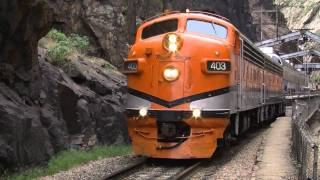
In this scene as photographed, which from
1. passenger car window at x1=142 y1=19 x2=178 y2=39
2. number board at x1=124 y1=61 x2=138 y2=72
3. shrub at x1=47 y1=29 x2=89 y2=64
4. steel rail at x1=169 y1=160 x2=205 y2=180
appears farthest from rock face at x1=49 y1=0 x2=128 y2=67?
steel rail at x1=169 y1=160 x2=205 y2=180

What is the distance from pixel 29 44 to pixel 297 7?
106001 millimetres

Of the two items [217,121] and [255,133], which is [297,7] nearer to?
[255,133]

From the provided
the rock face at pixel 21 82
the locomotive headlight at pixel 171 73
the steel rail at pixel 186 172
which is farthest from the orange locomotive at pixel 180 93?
the rock face at pixel 21 82

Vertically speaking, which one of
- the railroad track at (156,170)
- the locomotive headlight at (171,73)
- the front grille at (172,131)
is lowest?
the railroad track at (156,170)

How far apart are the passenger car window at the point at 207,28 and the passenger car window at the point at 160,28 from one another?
369mm

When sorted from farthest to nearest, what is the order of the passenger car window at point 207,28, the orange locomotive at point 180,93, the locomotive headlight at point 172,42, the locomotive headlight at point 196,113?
the passenger car window at point 207,28
the locomotive headlight at point 172,42
the orange locomotive at point 180,93
the locomotive headlight at point 196,113

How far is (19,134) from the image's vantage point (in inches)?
453

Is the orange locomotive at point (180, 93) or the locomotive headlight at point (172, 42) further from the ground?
the locomotive headlight at point (172, 42)

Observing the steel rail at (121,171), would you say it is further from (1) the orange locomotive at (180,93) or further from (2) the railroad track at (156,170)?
(1) the orange locomotive at (180,93)

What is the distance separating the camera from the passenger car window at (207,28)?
44.1 ft

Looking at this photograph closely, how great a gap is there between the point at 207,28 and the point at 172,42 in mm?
1455

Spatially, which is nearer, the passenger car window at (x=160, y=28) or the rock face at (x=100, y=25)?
the passenger car window at (x=160, y=28)

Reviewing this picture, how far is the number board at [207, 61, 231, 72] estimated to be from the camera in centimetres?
1239

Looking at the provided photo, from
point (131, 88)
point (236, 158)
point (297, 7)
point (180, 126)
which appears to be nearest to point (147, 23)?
point (131, 88)
